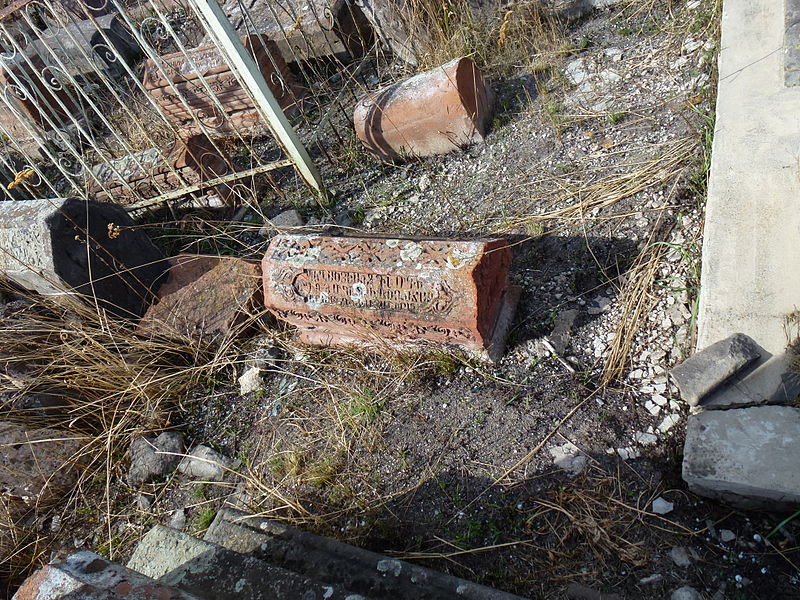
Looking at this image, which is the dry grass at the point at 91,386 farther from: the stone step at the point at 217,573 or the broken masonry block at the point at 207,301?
the stone step at the point at 217,573

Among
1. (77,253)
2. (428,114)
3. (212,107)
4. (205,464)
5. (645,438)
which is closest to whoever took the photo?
(645,438)

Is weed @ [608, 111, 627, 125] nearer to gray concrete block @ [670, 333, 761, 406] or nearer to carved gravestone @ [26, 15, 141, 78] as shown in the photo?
gray concrete block @ [670, 333, 761, 406]

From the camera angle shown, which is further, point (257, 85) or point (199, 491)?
point (257, 85)

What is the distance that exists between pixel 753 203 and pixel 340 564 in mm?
2375

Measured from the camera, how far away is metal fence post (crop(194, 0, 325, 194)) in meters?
3.40

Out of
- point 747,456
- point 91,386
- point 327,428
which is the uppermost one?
point 91,386

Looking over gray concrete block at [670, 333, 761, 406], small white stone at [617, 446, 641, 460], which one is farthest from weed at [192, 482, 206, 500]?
gray concrete block at [670, 333, 761, 406]

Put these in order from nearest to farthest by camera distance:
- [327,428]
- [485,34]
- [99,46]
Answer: [327,428] < [485,34] < [99,46]

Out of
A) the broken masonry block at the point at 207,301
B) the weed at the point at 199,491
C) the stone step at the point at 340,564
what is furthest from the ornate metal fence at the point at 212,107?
the stone step at the point at 340,564

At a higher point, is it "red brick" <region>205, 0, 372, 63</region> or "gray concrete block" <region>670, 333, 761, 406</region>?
"red brick" <region>205, 0, 372, 63</region>

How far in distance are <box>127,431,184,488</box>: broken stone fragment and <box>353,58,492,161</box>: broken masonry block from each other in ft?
8.02

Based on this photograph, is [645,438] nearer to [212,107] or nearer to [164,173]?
[164,173]

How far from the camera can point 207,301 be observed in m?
3.47

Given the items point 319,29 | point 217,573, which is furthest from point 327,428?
point 319,29
